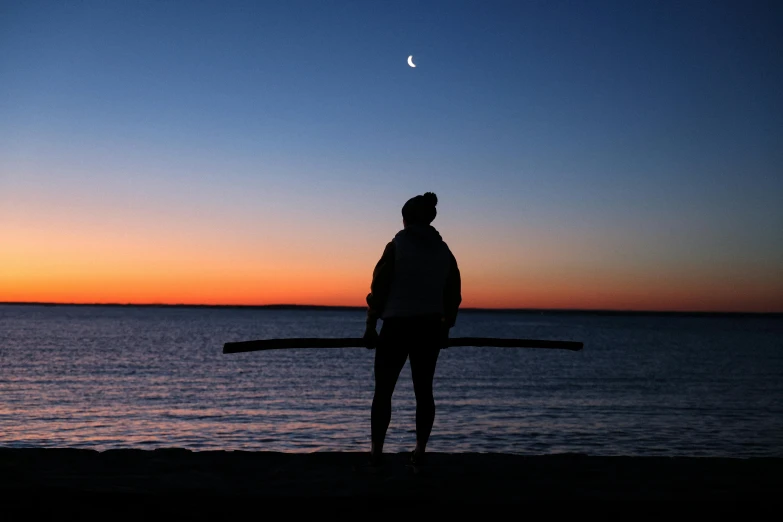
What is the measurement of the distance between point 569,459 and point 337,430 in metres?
16.4

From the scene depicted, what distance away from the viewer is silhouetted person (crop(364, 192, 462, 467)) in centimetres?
532

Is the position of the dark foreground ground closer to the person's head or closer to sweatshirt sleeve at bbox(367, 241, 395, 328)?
sweatshirt sleeve at bbox(367, 241, 395, 328)

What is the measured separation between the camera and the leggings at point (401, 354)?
209 inches

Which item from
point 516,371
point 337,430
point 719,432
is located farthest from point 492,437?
point 516,371

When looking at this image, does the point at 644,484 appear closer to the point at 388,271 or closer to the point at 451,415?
the point at 388,271

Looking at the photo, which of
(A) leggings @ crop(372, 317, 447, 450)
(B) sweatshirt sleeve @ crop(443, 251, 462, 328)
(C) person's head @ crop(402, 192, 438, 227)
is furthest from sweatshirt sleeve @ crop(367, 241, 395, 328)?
(B) sweatshirt sleeve @ crop(443, 251, 462, 328)

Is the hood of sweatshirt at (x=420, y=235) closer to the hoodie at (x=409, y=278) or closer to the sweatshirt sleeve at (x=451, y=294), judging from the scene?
the hoodie at (x=409, y=278)

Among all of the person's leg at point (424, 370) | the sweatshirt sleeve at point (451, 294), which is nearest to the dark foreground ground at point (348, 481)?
the person's leg at point (424, 370)

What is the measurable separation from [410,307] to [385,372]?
494 mm

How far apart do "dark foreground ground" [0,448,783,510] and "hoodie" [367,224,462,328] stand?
3.80ft

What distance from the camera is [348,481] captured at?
4.99 m

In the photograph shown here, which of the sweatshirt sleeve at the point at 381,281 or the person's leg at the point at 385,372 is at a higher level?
the sweatshirt sleeve at the point at 381,281

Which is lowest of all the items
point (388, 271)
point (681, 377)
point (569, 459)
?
point (681, 377)

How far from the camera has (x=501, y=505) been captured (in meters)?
4.27
